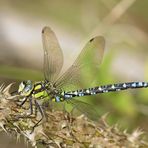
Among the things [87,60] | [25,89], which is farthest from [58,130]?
[87,60]

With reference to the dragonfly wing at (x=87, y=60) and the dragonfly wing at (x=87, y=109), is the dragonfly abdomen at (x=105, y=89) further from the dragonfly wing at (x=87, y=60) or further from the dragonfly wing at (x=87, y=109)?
the dragonfly wing at (x=87, y=109)

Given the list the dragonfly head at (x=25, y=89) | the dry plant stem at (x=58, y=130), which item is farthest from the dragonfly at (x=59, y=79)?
the dry plant stem at (x=58, y=130)

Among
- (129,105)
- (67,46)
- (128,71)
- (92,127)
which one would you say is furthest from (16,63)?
(92,127)

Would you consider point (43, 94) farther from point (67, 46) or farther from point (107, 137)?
point (67, 46)

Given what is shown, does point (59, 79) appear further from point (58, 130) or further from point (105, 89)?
point (58, 130)

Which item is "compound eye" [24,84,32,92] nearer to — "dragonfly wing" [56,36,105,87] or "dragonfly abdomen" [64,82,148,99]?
"dragonfly wing" [56,36,105,87]

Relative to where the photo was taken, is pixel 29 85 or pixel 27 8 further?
pixel 27 8

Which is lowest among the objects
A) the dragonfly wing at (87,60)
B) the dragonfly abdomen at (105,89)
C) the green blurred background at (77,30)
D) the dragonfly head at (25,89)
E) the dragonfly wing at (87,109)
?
the dragonfly wing at (87,109)

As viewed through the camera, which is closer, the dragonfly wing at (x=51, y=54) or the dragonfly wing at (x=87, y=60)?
the dragonfly wing at (x=51, y=54)
